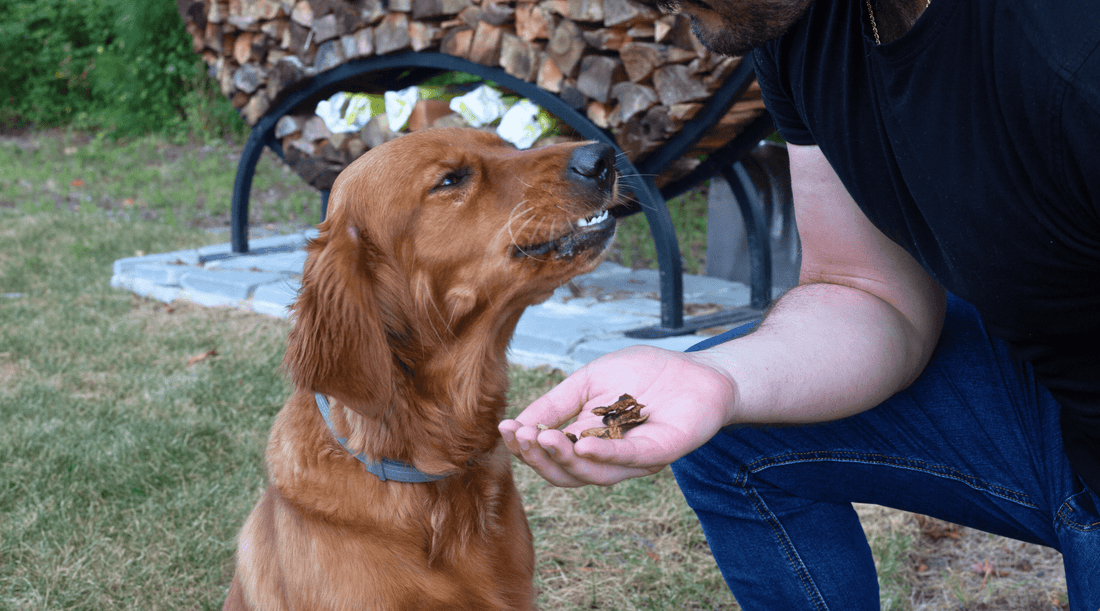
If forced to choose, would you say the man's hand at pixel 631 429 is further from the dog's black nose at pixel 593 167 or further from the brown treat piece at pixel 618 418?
the dog's black nose at pixel 593 167

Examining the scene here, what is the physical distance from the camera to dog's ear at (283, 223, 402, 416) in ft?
5.28

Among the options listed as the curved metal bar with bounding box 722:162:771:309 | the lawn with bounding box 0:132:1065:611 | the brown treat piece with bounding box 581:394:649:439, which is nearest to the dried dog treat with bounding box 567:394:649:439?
the brown treat piece with bounding box 581:394:649:439

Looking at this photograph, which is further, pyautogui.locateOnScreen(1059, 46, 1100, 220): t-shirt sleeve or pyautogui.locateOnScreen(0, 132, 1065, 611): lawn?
pyautogui.locateOnScreen(0, 132, 1065, 611): lawn

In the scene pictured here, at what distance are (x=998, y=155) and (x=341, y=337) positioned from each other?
1.19 metres

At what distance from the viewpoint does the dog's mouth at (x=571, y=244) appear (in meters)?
1.79

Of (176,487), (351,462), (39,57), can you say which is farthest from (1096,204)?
(39,57)

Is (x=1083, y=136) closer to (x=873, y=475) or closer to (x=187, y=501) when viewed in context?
(x=873, y=475)

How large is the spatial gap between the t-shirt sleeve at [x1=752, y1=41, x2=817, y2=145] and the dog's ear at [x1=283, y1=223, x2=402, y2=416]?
980mm

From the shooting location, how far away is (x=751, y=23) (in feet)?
5.07

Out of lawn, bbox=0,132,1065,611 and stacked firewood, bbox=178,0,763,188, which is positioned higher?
stacked firewood, bbox=178,0,763,188

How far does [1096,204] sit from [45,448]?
3.41 metres

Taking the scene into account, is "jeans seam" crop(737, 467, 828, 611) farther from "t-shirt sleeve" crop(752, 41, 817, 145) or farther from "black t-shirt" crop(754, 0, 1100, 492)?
"t-shirt sleeve" crop(752, 41, 817, 145)

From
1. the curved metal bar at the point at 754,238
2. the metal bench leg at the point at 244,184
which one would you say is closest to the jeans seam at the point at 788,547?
the curved metal bar at the point at 754,238

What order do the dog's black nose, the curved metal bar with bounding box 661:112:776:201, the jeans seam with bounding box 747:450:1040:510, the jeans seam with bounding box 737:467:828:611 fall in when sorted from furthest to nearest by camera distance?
the curved metal bar with bounding box 661:112:776:201 < the dog's black nose < the jeans seam with bounding box 737:467:828:611 < the jeans seam with bounding box 747:450:1040:510
